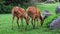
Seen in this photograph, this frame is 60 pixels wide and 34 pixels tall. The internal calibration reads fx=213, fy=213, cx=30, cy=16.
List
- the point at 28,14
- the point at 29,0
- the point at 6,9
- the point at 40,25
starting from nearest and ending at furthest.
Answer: the point at 28,14 < the point at 40,25 < the point at 6,9 < the point at 29,0

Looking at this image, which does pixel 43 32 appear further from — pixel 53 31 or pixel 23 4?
pixel 23 4

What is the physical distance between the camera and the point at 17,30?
11.5m

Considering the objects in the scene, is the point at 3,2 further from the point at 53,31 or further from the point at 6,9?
the point at 53,31

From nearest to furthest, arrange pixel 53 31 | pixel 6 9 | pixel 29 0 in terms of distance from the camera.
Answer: pixel 53 31 → pixel 6 9 → pixel 29 0

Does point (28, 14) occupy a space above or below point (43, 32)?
above

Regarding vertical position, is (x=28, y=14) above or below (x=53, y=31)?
above

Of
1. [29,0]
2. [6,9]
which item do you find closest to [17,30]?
[6,9]

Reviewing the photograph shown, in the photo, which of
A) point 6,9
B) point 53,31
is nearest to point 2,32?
point 53,31

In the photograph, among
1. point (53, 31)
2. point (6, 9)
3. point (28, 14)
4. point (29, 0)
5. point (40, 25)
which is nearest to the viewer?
point (53, 31)

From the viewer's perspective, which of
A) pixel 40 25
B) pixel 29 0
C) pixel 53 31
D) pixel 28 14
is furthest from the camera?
pixel 29 0

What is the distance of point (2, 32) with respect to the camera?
11109 millimetres

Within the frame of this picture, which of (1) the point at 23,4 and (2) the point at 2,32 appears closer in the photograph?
(2) the point at 2,32

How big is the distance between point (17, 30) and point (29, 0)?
15228 millimetres

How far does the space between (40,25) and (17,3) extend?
13613 millimetres
